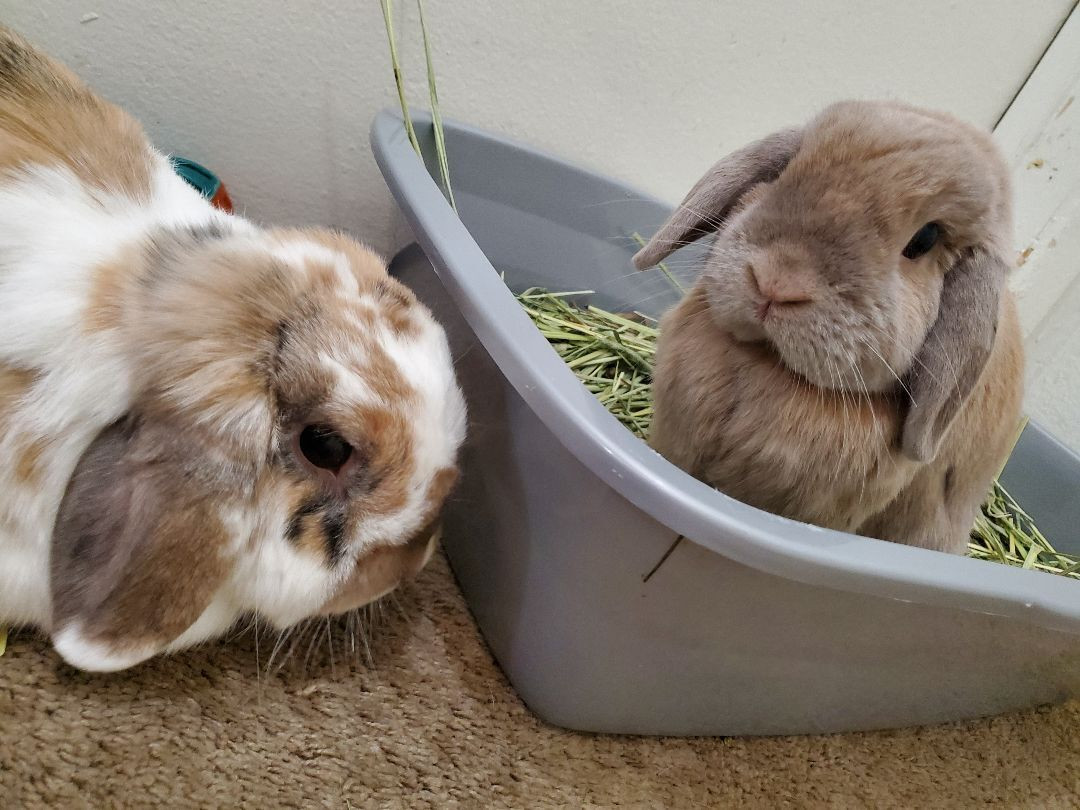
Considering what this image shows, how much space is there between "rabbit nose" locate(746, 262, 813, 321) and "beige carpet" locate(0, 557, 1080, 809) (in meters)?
0.64

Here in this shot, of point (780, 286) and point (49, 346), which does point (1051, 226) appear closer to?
point (780, 286)

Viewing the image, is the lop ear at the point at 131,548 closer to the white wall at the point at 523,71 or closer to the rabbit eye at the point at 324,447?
the rabbit eye at the point at 324,447

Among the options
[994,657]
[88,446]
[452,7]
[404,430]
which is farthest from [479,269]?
[994,657]

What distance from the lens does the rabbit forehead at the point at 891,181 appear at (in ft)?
2.33

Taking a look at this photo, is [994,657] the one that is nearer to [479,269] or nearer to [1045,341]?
[479,269]

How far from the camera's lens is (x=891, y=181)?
28.0 inches

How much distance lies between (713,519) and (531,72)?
1.05 meters

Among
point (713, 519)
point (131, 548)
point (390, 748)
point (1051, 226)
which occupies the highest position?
point (1051, 226)

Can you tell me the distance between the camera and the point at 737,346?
2.81ft

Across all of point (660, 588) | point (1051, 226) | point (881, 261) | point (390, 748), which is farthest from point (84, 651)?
point (1051, 226)

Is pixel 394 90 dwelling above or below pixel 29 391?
above

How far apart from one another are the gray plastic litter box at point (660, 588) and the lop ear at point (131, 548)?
331 mm

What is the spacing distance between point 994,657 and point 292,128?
1385 mm

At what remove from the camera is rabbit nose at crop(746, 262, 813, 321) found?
0.71m
